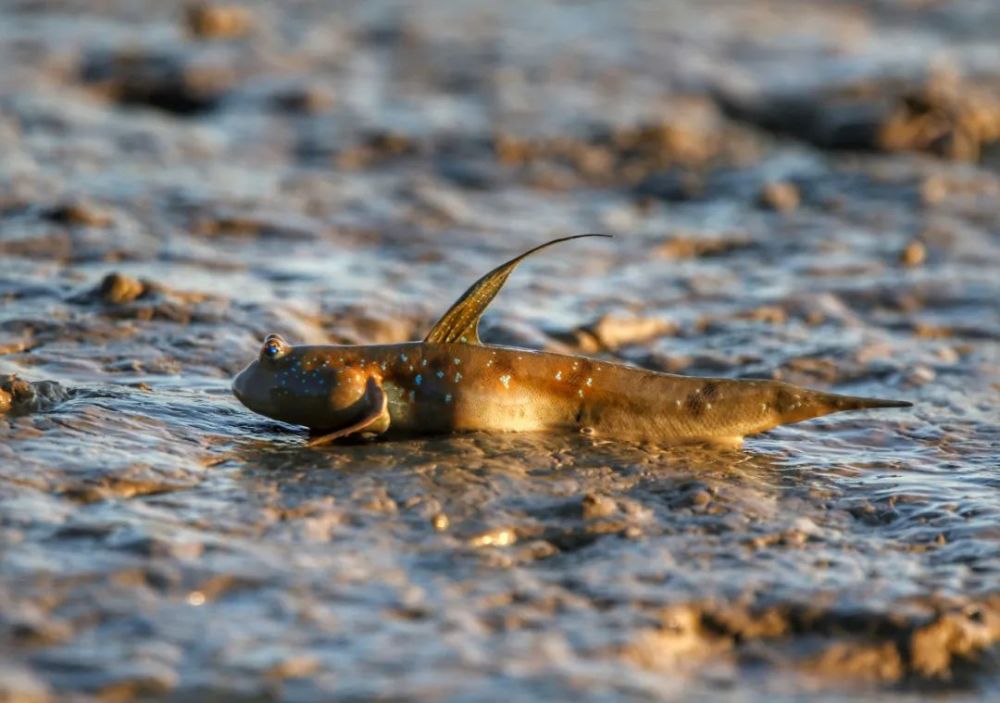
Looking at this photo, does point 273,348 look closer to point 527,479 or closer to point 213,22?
point 527,479

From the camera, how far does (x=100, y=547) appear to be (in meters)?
3.36

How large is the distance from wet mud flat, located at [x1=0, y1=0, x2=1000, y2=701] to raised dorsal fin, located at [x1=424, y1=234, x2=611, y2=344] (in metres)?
0.27

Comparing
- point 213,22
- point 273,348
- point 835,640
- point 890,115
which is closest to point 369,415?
point 273,348

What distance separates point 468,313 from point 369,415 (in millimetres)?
368

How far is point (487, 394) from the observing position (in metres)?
4.11

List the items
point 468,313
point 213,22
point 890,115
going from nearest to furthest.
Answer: point 468,313 < point 890,115 < point 213,22

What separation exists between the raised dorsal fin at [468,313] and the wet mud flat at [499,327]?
0.27 meters

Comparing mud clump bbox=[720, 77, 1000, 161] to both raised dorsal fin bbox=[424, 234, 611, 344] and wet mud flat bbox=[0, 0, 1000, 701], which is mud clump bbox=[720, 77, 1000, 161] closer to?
wet mud flat bbox=[0, 0, 1000, 701]

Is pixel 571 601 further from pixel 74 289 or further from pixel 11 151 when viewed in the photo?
pixel 11 151

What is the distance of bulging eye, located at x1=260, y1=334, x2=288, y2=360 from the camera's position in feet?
13.1

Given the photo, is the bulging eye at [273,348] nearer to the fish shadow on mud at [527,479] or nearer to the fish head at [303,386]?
the fish head at [303,386]

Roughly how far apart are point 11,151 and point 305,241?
1921 millimetres

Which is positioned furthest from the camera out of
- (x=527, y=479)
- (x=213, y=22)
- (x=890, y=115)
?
(x=213, y=22)

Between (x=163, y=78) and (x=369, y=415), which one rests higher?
(x=163, y=78)
